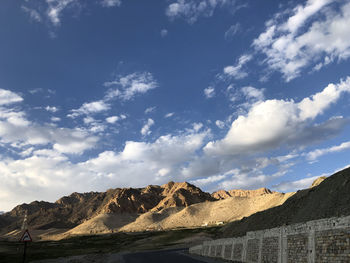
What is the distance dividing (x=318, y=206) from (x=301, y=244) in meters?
14.8

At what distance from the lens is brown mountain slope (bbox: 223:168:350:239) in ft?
87.8

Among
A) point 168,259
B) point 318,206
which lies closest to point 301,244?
point 318,206

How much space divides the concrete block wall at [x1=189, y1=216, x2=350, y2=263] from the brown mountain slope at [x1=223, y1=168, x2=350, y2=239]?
274 inches

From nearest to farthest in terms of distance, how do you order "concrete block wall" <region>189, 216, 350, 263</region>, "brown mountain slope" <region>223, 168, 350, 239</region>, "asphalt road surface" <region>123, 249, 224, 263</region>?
"concrete block wall" <region>189, 216, 350, 263</region>
"brown mountain slope" <region>223, 168, 350, 239</region>
"asphalt road surface" <region>123, 249, 224, 263</region>

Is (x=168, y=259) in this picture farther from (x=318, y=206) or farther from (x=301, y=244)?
(x=301, y=244)

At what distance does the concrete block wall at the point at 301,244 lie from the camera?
14461 mm

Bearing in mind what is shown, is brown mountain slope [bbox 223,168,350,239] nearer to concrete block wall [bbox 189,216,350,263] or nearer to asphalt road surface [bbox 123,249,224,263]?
concrete block wall [bbox 189,216,350,263]

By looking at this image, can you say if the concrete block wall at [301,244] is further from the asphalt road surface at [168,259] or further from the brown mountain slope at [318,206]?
the brown mountain slope at [318,206]

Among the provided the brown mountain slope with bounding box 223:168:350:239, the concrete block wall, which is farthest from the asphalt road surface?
the brown mountain slope with bounding box 223:168:350:239

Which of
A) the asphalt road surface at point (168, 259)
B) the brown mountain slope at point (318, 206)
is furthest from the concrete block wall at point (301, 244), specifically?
the brown mountain slope at point (318, 206)

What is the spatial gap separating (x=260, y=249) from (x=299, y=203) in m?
16.1

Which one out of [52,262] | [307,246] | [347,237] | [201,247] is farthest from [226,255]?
[52,262]

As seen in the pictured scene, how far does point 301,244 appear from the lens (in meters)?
18.0

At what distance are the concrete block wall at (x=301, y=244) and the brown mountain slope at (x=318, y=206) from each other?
6.96 m
